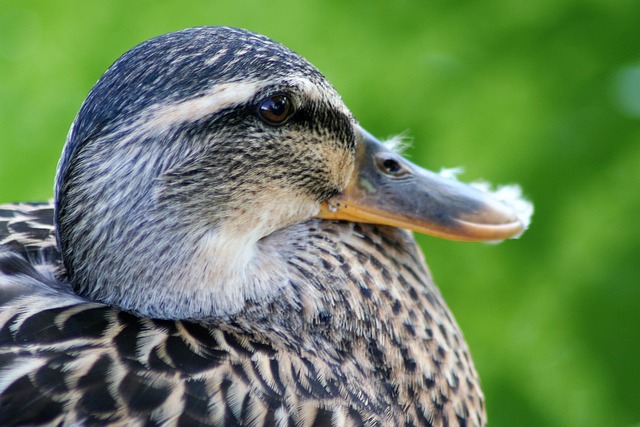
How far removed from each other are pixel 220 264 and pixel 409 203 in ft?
1.16

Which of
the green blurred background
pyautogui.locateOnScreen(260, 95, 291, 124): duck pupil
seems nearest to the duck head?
pyautogui.locateOnScreen(260, 95, 291, 124): duck pupil

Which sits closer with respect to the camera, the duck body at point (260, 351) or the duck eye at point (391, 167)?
the duck body at point (260, 351)

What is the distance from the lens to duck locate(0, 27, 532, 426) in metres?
1.25

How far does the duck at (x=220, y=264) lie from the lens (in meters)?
1.25

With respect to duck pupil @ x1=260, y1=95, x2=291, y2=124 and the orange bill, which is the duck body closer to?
the orange bill

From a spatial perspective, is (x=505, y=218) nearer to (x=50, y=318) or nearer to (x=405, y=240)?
(x=405, y=240)

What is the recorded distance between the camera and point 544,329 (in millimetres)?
2699

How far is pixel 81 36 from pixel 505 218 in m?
2.11

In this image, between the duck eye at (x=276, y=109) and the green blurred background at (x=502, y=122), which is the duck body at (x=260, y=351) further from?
the green blurred background at (x=502, y=122)

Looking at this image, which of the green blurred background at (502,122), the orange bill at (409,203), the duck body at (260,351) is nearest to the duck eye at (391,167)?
the orange bill at (409,203)

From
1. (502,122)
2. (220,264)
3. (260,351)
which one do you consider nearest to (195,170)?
(220,264)

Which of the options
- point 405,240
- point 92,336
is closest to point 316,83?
point 405,240

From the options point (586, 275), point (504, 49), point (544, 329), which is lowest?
point (544, 329)

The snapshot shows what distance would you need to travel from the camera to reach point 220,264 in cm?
135
